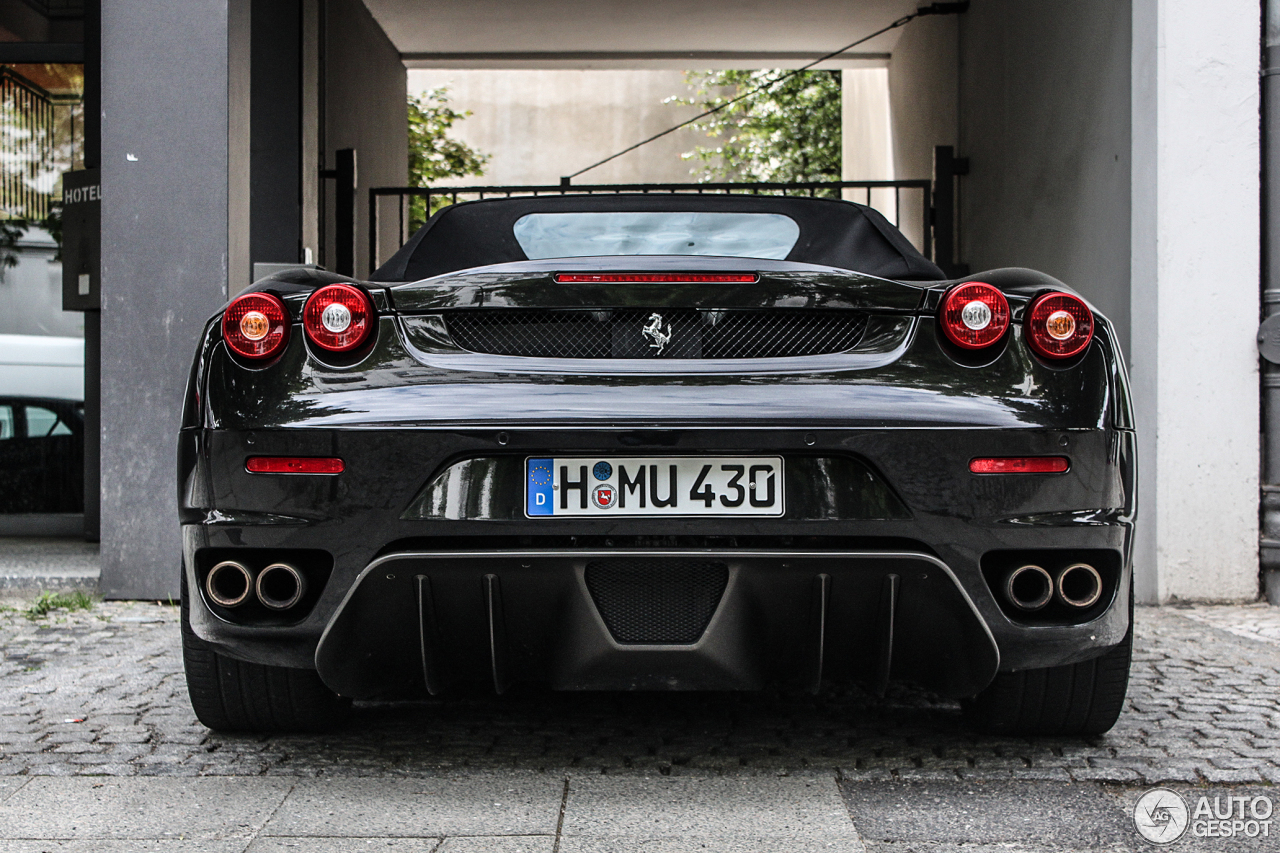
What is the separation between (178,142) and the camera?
16.9 ft

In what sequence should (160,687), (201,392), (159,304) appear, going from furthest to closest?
1. (159,304)
2. (160,687)
3. (201,392)

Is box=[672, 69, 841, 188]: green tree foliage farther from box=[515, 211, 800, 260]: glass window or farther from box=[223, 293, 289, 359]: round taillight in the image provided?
box=[223, 293, 289, 359]: round taillight

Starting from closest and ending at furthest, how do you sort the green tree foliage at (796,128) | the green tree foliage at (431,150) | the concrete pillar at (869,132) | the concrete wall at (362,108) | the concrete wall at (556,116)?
the concrete wall at (362,108)
the concrete pillar at (869,132)
the green tree foliage at (431,150)
the green tree foliage at (796,128)
the concrete wall at (556,116)

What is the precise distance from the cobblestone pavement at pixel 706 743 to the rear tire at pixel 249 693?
60mm

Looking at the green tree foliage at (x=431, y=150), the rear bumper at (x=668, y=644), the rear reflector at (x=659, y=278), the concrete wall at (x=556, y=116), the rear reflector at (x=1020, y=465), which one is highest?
the concrete wall at (x=556, y=116)

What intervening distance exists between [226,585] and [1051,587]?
1652 mm

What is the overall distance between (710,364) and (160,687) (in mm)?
2062

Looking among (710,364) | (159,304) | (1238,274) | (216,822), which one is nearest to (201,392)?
(216,822)

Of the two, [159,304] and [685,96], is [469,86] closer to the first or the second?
[685,96]

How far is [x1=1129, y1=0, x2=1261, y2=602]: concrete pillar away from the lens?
5277 mm

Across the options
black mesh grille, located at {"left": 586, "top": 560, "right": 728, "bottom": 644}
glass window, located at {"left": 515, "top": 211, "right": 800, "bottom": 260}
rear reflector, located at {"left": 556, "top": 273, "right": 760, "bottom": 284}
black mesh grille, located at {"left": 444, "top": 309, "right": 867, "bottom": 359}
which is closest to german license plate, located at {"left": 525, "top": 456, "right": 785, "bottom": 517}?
black mesh grille, located at {"left": 586, "top": 560, "right": 728, "bottom": 644}
